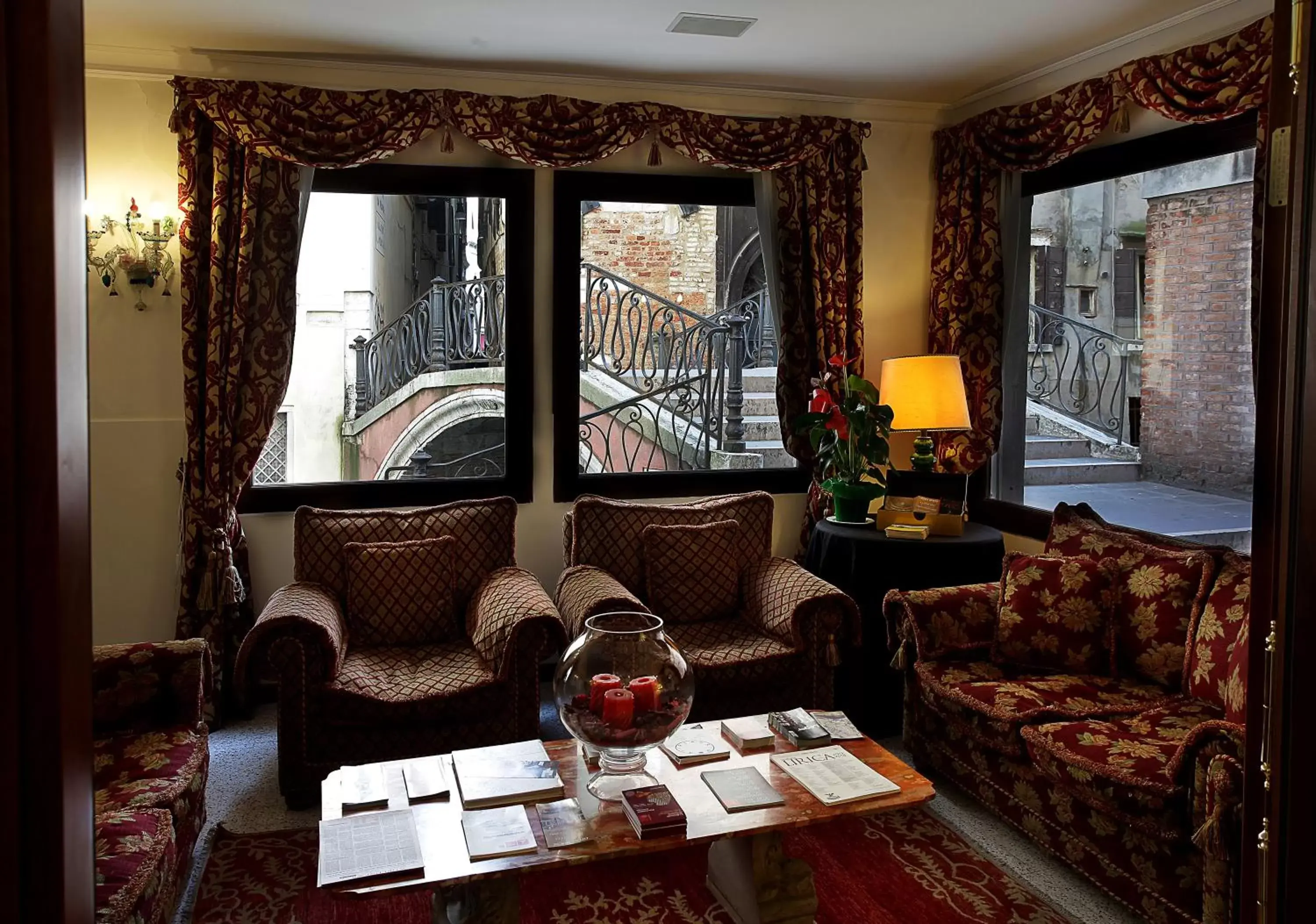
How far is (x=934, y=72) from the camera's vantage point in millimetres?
4426

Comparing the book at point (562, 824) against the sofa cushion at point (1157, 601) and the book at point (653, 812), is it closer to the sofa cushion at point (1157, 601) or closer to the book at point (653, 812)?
the book at point (653, 812)

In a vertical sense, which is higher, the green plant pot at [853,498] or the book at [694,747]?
the green plant pot at [853,498]

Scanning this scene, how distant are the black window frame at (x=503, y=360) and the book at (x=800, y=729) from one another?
2022 millimetres

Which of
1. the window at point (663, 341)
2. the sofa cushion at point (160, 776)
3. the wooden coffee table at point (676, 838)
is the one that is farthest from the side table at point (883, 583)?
the sofa cushion at point (160, 776)

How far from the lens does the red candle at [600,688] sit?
Result: 2396 millimetres

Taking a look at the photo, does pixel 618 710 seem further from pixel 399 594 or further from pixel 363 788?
pixel 399 594

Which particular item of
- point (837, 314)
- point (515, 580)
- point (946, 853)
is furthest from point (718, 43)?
point (946, 853)

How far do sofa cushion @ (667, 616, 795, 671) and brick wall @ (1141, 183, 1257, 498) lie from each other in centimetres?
171

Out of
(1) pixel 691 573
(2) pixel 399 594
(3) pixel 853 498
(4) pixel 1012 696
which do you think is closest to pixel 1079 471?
(3) pixel 853 498

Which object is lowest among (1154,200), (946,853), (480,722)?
(946,853)

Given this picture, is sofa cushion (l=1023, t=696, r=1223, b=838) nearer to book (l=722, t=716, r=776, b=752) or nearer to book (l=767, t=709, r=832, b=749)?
book (l=767, t=709, r=832, b=749)

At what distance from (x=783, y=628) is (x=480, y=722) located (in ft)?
3.72

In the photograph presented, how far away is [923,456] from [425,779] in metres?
2.70

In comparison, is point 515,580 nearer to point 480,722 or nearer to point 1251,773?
point 480,722
